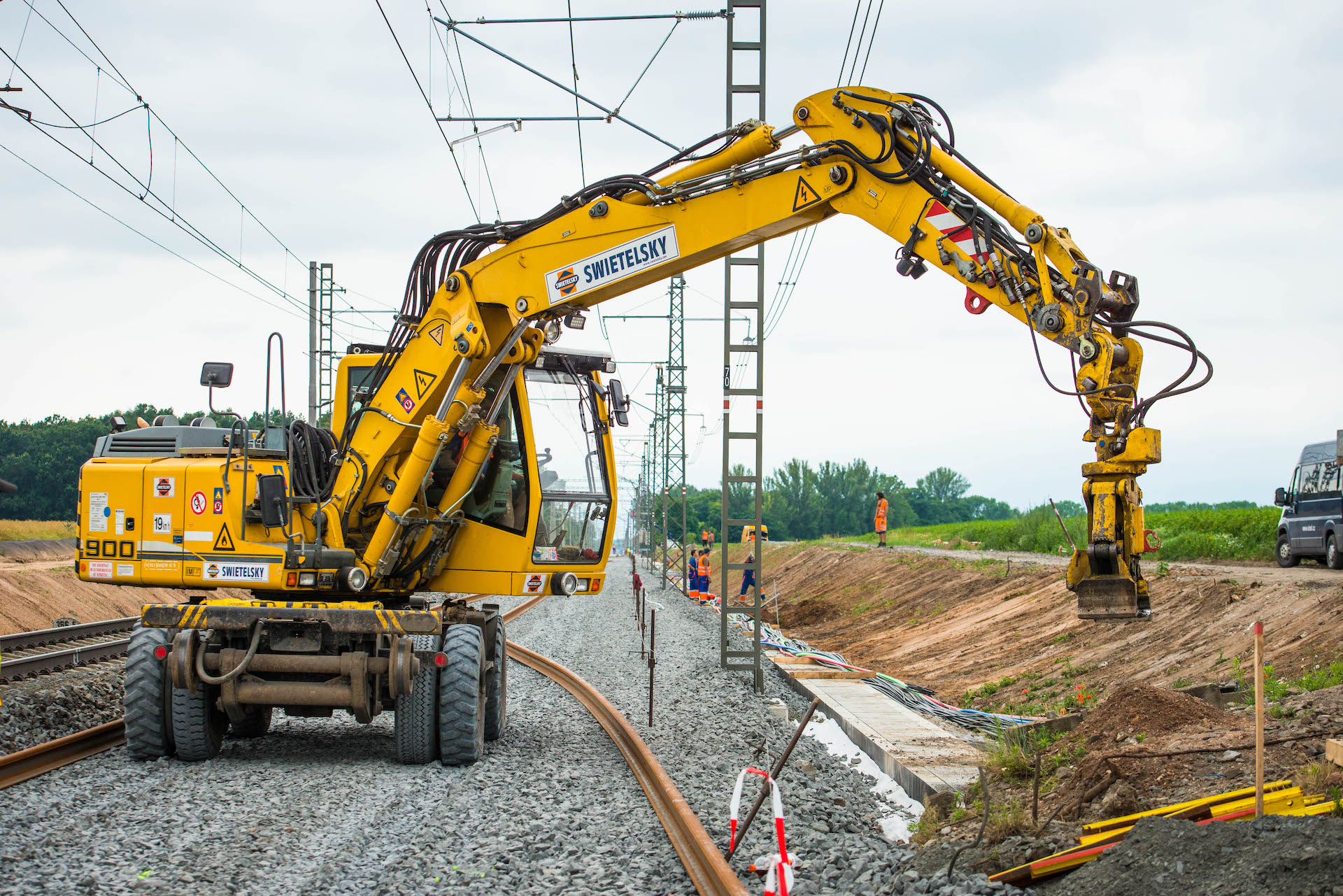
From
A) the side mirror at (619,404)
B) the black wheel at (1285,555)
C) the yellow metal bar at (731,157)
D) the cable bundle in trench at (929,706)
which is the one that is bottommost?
the cable bundle in trench at (929,706)

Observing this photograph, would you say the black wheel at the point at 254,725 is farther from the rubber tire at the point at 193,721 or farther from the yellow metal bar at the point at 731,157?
the yellow metal bar at the point at 731,157

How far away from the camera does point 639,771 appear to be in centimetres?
810

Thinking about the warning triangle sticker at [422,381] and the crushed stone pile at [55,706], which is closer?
the warning triangle sticker at [422,381]

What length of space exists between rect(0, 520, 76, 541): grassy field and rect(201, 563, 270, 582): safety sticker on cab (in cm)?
3013

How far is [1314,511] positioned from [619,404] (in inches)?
620

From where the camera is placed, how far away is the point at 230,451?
8570 millimetres

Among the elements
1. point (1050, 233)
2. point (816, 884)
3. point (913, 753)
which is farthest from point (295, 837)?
point (1050, 233)

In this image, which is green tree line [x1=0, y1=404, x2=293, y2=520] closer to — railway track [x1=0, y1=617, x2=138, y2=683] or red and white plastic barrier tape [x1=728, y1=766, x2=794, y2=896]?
railway track [x1=0, y1=617, x2=138, y2=683]

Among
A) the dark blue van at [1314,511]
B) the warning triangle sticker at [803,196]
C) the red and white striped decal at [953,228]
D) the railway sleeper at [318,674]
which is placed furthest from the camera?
the dark blue van at [1314,511]

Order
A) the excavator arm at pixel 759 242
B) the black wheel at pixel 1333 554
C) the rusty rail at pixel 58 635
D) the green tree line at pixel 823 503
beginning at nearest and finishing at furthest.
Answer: the excavator arm at pixel 759 242, the rusty rail at pixel 58 635, the black wheel at pixel 1333 554, the green tree line at pixel 823 503

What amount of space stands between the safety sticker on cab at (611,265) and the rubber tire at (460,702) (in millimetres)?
2802

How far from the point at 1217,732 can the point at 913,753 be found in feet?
8.49

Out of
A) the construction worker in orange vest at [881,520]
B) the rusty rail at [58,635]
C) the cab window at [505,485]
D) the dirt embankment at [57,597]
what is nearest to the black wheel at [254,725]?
the cab window at [505,485]

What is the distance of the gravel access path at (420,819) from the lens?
5617mm
